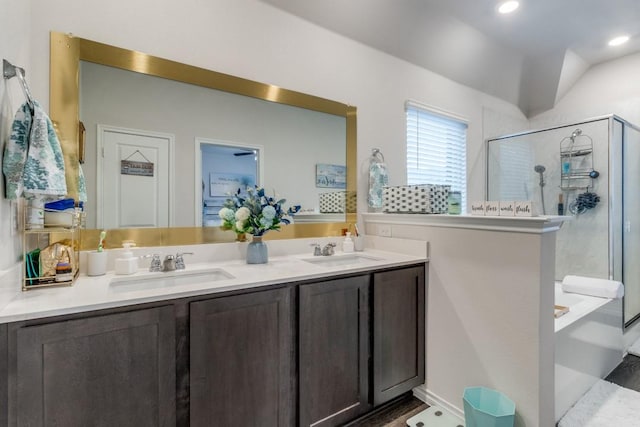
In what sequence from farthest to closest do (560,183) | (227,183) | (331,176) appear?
(560,183), (331,176), (227,183)

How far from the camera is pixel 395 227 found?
7.32 ft

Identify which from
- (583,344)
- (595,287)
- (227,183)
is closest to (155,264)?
(227,183)

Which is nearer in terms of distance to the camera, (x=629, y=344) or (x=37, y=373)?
(x=37, y=373)

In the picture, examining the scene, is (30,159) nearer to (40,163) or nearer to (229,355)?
(40,163)

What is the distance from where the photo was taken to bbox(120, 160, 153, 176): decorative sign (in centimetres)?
159

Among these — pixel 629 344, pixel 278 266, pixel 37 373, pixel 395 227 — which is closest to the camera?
pixel 37 373

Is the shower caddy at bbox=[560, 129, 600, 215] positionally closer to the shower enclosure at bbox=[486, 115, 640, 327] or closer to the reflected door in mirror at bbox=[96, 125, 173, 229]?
the shower enclosure at bbox=[486, 115, 640, 327]

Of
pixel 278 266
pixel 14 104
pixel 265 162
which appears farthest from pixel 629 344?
pixel 14 104

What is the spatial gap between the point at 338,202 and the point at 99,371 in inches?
67.9

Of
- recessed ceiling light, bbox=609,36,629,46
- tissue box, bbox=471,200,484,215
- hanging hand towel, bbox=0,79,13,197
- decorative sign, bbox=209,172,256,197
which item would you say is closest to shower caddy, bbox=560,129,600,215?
recessed ceiling light, bbox=609,36,629,46

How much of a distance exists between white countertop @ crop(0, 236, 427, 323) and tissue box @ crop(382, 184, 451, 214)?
250 millimetres

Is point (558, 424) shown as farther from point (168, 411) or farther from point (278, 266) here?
point (168, 411)

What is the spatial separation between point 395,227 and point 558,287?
1694mm

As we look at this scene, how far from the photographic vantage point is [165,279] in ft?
5.06
